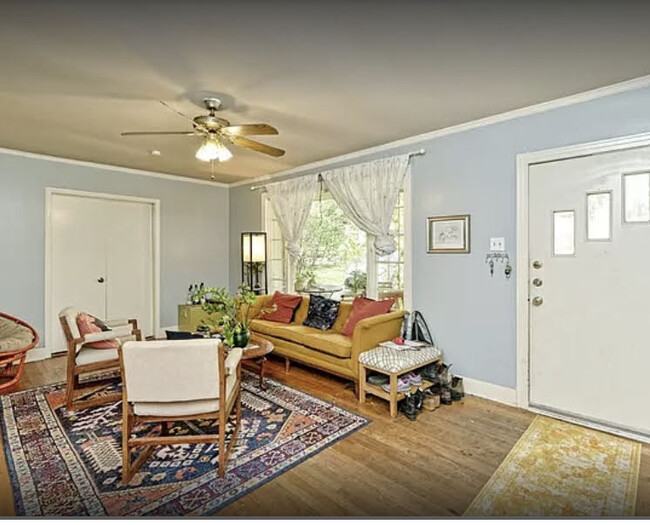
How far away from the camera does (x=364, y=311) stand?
367 cm

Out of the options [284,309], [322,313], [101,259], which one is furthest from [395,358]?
[101,259]

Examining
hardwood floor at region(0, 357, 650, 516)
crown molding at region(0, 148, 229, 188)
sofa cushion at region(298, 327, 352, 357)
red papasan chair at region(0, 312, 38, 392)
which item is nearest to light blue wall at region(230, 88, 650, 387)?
hardwood floor at region(0, 357, 650, 516)

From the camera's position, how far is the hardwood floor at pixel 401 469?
1.85 metres

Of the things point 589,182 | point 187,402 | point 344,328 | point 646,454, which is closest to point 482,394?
point 646,454

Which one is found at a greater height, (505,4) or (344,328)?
(505,4)

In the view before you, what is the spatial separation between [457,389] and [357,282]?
5.60 feet

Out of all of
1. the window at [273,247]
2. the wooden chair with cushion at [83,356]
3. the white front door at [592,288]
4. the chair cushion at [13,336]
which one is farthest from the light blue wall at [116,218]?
the white front door at [592,288]

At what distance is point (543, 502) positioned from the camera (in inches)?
74.1

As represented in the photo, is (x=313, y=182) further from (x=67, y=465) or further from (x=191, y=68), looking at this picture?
(x=67, y=465)

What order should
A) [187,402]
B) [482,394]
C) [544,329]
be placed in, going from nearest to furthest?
[187,402] → [544,329] → [482,394]

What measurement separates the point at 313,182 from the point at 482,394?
9.77 ft

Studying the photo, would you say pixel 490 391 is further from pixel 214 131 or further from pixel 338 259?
pixel 214 131

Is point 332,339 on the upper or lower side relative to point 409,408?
upper

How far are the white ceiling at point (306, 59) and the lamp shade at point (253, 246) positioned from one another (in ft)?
6.82
